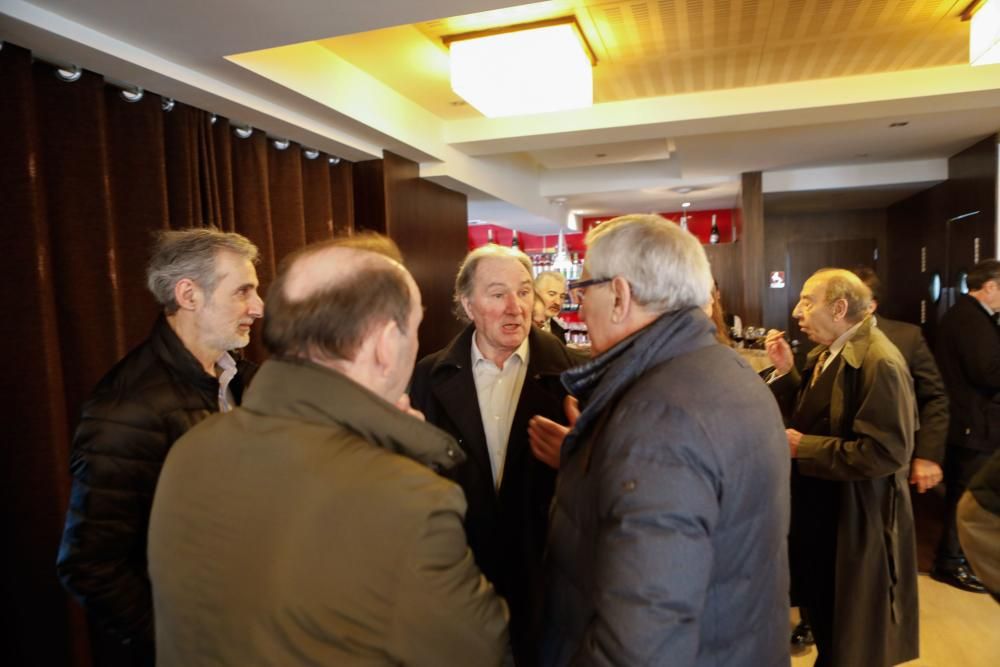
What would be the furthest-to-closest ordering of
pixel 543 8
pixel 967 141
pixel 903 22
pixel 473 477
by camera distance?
pixel 967 141, pixel 903 22, pixel 543 8, pixel 473 477

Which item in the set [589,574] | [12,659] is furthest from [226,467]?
[12,659]

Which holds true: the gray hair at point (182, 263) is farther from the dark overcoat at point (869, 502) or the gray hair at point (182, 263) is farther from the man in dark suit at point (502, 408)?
the dark overcoat at point (869, 502)

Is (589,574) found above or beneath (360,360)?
beneath

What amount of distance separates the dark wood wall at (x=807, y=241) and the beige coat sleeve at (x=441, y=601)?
8.10 m

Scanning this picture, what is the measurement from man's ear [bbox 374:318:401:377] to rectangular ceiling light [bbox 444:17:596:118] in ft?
6.98

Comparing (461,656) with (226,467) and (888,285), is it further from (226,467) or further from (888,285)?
(888,285)

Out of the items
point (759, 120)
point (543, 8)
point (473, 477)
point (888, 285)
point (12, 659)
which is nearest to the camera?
point (473, 477)

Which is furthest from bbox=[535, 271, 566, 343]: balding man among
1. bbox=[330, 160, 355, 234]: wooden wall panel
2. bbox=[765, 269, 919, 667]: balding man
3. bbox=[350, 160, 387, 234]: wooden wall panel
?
bbox=[765, 269, 919, 667]: balding man

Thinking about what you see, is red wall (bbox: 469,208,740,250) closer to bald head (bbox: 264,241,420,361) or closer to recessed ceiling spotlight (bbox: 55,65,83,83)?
recessed ceiling spotlight (bbox: 55,65,83,83)

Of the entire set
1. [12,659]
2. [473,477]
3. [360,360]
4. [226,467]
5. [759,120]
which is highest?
[759,120]

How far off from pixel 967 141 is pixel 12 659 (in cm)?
654

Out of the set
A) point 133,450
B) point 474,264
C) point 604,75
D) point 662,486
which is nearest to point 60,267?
point 133,450

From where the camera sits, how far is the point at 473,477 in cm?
181

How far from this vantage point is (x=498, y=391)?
1.98 metres
